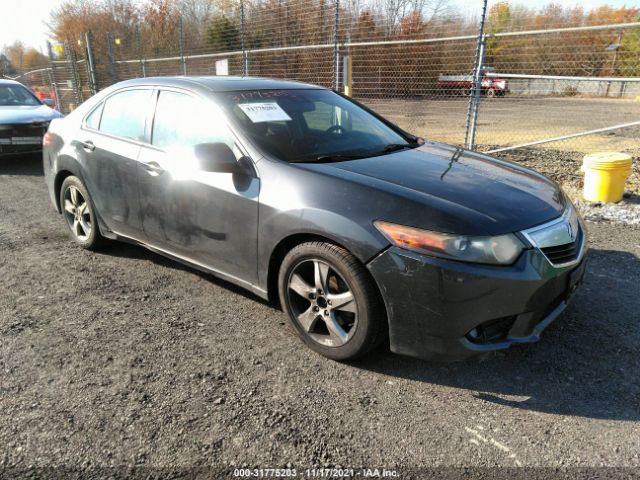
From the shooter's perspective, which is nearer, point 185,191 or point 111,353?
point 111,353

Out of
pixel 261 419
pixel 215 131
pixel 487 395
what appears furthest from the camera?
pixel 215 131

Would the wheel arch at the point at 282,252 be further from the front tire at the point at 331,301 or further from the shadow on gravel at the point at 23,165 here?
the shadow on gravel at the point at 23,165

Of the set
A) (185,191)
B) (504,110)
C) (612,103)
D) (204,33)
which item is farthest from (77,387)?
(612,103)

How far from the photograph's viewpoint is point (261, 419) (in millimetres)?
2293

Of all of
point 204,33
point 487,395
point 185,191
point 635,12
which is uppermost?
point 635,12

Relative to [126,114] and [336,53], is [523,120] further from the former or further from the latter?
[126,114]

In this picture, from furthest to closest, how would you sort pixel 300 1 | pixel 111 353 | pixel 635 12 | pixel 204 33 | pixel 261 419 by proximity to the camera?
pixel 635 12, pixel 204 33, pixel 300 1, pixel 111 353, pixel 261 419

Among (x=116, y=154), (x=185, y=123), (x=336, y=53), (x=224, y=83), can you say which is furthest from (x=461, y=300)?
(x=336, y=53)

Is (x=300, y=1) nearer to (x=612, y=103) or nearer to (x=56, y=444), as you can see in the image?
(x=56, y=444)

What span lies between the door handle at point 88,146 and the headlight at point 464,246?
2907 millimetres

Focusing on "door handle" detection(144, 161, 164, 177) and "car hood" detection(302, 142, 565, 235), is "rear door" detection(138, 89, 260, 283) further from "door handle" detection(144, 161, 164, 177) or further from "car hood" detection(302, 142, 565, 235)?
"car hood" detection(302, 142, 565, 235)

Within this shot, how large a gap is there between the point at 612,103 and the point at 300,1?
17.5 m

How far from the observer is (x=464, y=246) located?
2299 mm

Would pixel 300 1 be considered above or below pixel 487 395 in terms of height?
above
